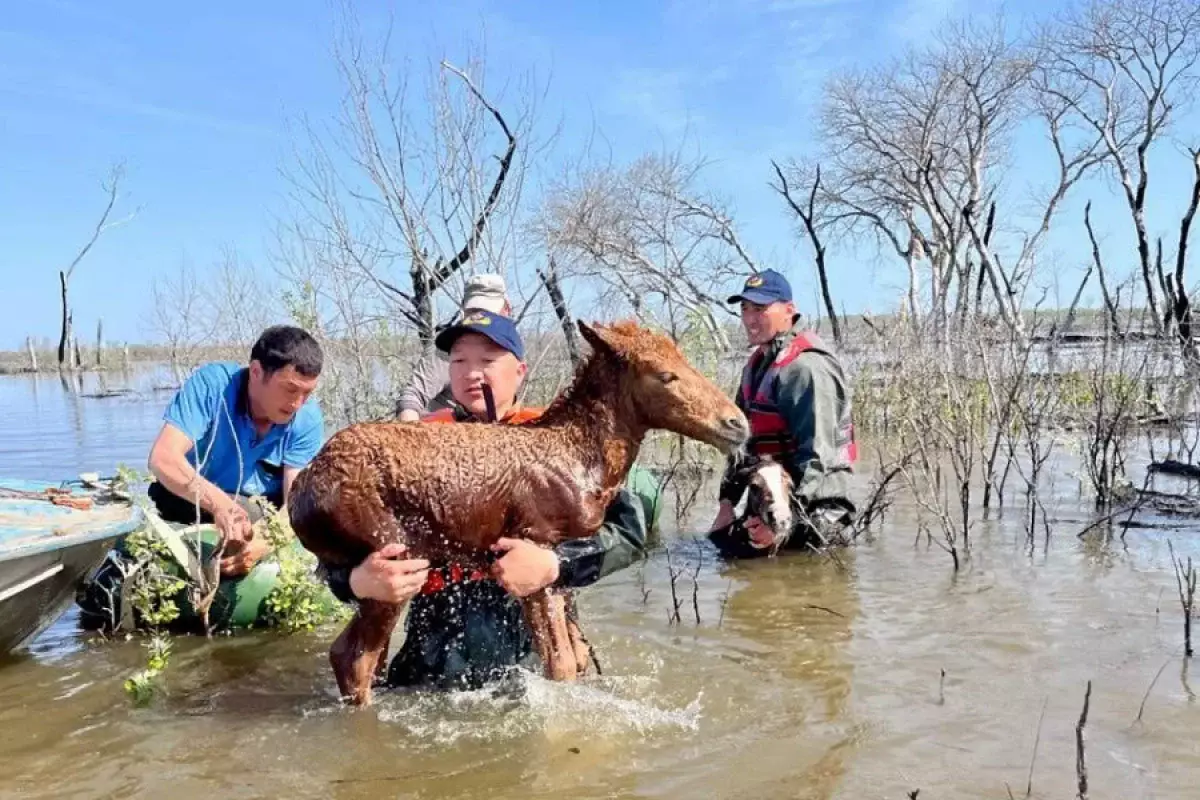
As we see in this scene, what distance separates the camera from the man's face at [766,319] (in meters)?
7.62

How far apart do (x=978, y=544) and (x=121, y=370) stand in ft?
157

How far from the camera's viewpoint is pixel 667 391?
136 inches

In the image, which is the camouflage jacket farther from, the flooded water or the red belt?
A: the red belt

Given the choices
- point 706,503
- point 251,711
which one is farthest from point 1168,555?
point 251,711

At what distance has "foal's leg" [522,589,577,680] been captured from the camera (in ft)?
11.9

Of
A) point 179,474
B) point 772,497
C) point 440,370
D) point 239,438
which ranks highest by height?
point 440,370

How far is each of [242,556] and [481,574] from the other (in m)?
2.52

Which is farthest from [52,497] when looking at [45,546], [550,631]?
[550,631]

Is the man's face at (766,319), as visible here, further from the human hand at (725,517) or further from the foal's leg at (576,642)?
the foal's leg at (576,642)

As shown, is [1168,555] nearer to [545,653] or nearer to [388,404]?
[545,653]

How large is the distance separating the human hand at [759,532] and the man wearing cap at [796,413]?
0.92 feet

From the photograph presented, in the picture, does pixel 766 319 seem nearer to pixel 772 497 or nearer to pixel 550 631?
pixel 772 497

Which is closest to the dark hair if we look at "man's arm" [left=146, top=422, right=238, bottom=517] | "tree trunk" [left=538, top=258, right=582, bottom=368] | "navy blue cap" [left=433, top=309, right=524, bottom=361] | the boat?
"man's arm" [left=146, top=422, right=238, bottom=517]

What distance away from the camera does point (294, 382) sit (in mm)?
5305
